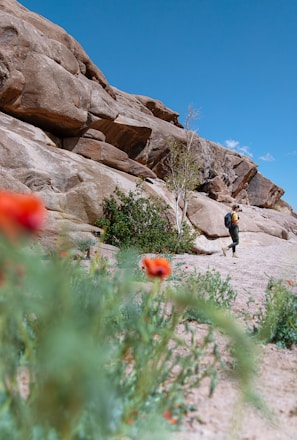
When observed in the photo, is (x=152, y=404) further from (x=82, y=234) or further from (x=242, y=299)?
(x=82, y=234)

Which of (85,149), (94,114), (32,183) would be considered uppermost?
(94,114)

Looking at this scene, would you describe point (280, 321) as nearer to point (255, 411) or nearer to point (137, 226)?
point (255, 411)

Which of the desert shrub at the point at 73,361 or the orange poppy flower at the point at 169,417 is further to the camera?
the orange poppy flower at the point at 169,417

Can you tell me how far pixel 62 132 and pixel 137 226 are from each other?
5.17 meters

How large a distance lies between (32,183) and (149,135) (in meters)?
8.49

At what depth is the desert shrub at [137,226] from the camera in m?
9.84

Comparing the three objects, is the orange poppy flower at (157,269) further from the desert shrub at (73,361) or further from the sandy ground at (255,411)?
the sandy ground at (255,411)

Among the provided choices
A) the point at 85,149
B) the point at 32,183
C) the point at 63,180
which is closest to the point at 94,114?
the point at 85,149

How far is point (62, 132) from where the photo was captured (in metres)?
12.8

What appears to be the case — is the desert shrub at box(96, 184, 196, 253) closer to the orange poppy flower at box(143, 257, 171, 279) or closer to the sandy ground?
the sandy ground

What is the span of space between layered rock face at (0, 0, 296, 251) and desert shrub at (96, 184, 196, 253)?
1.44 feet

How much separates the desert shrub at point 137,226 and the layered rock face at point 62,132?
440mm

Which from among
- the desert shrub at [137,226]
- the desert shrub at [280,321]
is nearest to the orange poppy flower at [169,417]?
the desert shrub at [280,321]

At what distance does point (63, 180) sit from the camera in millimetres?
9828
